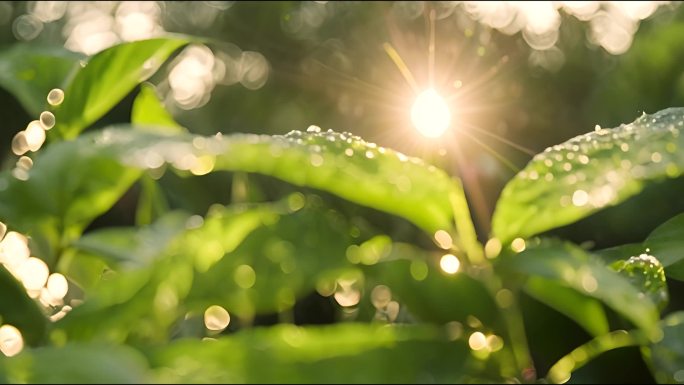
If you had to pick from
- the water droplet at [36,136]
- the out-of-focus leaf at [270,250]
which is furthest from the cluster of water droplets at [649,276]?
the water droplet at [36,136]

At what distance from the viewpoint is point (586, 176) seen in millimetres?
341

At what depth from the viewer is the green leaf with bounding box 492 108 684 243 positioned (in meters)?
0.32

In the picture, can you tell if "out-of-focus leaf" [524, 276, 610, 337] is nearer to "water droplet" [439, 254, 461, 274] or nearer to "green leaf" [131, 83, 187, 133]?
"water droplet" [439, 254, 461, 274]

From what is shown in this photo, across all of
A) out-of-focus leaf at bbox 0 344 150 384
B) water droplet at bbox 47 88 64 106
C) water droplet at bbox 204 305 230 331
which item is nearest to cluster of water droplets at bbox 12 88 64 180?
water droplet at bbox 47 88 64 106

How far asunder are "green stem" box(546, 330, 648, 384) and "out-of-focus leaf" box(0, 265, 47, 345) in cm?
21

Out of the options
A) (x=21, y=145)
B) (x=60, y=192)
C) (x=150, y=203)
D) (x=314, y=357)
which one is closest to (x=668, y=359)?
(x=314, y=357)

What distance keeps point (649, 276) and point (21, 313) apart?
0.84ft

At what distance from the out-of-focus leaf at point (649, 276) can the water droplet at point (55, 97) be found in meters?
0.31

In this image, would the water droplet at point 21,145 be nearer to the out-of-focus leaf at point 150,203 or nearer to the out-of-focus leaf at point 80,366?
the out-of-focus leaf at point 150,203

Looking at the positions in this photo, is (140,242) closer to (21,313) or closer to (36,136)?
(21,313)

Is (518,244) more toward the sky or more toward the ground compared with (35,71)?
more toward the ground

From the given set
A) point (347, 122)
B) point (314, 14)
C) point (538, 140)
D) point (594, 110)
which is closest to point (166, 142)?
point (594, 110)

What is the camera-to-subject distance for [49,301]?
546 mm

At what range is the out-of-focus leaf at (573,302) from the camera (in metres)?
0.35
